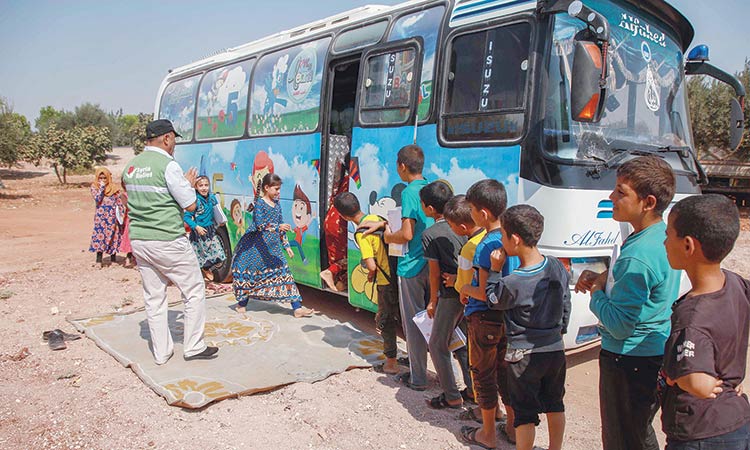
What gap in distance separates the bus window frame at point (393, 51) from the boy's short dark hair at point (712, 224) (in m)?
3.22

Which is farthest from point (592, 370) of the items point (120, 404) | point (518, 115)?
point (120, 404)

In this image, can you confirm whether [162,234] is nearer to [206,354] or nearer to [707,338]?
[206,354]

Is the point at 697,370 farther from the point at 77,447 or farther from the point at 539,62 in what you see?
the point at 77,447

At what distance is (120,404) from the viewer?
4.00 meters

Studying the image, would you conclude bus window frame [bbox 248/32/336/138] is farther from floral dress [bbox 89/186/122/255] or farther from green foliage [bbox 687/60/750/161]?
green foliage [bbox 687/60/750/161]

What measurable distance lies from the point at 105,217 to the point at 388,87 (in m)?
6.30

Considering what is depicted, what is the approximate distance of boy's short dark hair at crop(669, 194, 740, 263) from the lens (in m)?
1.96

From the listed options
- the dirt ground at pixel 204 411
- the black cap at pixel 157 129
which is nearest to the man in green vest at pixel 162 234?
the black cap at pixel 157 129

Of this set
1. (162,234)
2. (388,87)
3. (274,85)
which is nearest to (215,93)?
(274,85)

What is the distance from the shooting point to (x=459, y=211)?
11.3 feet

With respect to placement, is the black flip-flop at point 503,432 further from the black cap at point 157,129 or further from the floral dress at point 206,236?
the floral dress at point 206,236

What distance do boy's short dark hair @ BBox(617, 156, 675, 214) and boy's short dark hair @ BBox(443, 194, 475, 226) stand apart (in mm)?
1114

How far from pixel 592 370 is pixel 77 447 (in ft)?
13.3

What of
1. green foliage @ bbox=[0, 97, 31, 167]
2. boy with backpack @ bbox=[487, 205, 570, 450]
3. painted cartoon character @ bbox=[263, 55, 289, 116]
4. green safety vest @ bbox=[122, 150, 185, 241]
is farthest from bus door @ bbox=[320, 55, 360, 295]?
green foliage @ bbox=[0, 97, 31, 167]
